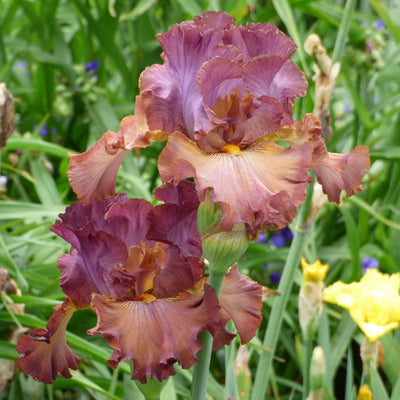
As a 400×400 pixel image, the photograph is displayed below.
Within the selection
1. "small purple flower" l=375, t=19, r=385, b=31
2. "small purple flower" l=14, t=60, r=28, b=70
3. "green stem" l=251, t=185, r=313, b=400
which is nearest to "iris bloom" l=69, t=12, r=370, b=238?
"green stem" l=251, t=185, r=313, b=400

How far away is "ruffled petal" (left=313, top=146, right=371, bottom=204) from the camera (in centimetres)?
51

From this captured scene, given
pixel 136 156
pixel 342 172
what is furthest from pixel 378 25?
pixel 342 172

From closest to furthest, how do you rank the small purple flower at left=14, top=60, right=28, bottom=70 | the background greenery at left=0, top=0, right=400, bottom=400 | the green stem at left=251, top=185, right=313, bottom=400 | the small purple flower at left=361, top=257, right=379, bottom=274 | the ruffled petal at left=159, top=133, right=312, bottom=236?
the ruffled petal at left=159, top=133, right=312, bottom=236, the green stem at left=251, top=185, right=313, bottom=400, the background greenery at left=0, top=0, right=400, bottom=400, the small purple flower at left=361, top=257, right=379, bottom=274, the small purple flower at left=14, top=60, right=28, bottom=70

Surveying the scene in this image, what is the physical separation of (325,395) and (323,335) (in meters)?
0.16

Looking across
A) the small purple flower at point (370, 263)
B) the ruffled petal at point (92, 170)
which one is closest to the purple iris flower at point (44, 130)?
the small purple flower at point (370, 263)

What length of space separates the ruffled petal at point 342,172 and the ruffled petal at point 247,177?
0.16ft

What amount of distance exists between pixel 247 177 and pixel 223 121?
0.05 meters

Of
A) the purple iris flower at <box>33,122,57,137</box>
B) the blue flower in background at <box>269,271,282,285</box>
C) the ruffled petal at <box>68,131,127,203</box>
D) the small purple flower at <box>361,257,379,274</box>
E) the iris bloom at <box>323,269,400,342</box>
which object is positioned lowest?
the blue flower in background at <box>269,271,282,285</box>

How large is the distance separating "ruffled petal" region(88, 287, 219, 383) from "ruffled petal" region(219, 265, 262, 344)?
56 millimetres

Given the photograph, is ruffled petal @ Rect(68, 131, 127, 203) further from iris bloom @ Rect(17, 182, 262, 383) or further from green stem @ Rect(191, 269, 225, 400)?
green stem @ Rect(191, 269, 225, 400)

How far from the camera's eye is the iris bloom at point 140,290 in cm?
44

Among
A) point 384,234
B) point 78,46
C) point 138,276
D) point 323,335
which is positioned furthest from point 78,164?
point 78,46

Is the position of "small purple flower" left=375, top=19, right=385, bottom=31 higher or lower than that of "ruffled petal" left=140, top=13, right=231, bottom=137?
lower

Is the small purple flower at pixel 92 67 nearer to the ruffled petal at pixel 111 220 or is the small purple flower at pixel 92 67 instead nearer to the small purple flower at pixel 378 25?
the small purple flower at pixel 378 25
